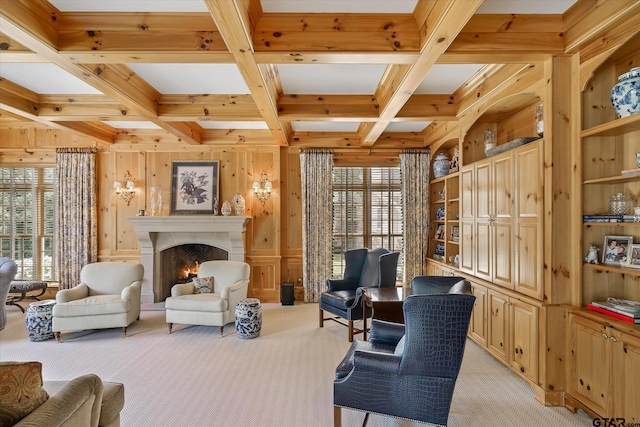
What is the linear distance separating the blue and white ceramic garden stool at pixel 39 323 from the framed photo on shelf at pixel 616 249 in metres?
5.78

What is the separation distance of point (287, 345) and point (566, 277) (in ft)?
9.48

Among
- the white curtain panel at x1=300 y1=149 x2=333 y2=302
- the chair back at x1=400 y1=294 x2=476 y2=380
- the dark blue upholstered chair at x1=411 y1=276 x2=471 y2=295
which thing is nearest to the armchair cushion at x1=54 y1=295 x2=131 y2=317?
the white curtain panel at x1=300 y1=149 x2=333 y2=302

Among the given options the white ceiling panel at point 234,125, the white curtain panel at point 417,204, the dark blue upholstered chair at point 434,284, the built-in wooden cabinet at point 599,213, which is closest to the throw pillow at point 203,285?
the white ceiling panel at point 234,125

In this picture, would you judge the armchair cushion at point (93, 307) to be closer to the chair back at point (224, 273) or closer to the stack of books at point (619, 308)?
the chair back at point (224, 273)

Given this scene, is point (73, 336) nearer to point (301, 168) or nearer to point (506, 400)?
point (301, 168)

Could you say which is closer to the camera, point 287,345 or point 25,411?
point 25,411

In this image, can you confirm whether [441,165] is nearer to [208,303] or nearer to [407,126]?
[407,126]

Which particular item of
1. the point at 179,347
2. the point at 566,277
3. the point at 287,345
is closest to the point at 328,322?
the point at 287,345

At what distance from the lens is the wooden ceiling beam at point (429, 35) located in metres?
2.00

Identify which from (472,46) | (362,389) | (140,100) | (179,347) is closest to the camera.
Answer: (362,389)

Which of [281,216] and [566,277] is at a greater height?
[281,216]

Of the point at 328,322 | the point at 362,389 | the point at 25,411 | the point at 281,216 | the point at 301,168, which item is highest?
the point at 301,168

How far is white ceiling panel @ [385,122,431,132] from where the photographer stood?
547cm

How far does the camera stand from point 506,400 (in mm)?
2854
